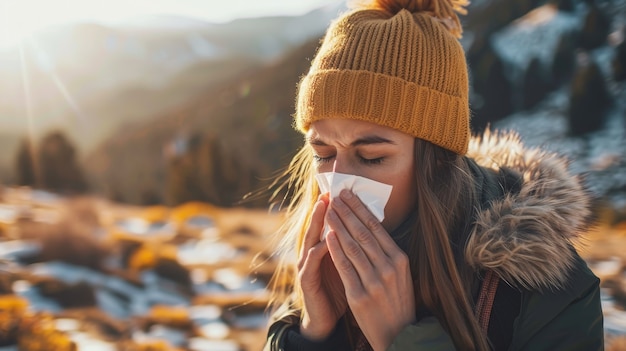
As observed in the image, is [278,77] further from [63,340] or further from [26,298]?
[63,340]

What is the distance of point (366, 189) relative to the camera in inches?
74.2

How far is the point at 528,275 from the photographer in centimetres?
171

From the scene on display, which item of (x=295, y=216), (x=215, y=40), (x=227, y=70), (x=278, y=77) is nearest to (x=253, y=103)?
(x=278, y=77)

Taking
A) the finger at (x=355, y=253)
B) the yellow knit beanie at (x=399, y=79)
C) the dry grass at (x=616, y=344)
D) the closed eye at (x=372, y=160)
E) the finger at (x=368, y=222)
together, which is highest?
the yellow knit beanie at (x=399, y=79)

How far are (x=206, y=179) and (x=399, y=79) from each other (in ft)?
33.9

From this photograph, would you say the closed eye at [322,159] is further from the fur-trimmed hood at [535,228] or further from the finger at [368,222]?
the fur-trimmed hood at [535,228]

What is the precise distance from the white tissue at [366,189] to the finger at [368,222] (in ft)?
0.06

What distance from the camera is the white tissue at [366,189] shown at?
1.88m

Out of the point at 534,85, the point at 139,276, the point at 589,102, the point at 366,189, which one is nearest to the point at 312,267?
the point at 366,189

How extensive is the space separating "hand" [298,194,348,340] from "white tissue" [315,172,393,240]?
114mm

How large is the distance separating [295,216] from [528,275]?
1.08 meters

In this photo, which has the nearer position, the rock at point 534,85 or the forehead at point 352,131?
the forehead at point 352,131

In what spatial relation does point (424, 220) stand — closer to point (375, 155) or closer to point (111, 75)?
point (375, 155)

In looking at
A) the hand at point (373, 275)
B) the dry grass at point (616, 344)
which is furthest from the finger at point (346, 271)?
the dry grass at point (616, 344)
